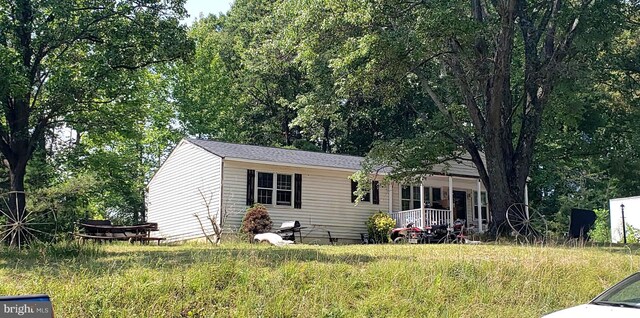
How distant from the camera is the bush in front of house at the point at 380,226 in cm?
2202

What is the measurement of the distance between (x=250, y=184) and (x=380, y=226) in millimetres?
4971

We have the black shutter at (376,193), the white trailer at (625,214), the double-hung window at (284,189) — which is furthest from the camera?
the black shutter at (376,193)

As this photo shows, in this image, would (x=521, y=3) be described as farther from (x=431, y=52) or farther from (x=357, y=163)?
(x=357, y=163)

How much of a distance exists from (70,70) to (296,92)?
66.8ft

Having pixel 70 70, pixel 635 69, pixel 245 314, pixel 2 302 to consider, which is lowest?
pixel 245 314

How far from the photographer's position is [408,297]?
8859 millimetres

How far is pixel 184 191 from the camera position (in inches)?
922

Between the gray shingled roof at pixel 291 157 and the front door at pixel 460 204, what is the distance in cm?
111

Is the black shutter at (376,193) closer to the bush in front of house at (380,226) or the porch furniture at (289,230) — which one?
the bush in front of house at (380,226)

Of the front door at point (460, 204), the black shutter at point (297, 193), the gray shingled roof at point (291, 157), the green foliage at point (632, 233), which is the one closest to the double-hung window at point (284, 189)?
the black shutter at point (297, 193)

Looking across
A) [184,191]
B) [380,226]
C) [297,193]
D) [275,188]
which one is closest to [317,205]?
[297,193]

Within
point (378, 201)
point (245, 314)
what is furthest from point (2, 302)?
point (378, 201)

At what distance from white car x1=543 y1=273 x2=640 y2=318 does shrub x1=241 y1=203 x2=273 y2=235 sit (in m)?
13.5

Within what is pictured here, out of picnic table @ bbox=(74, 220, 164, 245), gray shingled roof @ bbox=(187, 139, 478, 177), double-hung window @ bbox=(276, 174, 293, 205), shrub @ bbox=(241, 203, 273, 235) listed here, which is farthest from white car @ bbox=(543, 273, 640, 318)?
double-hung window @ bbox=(276, 174, 293, 205)
